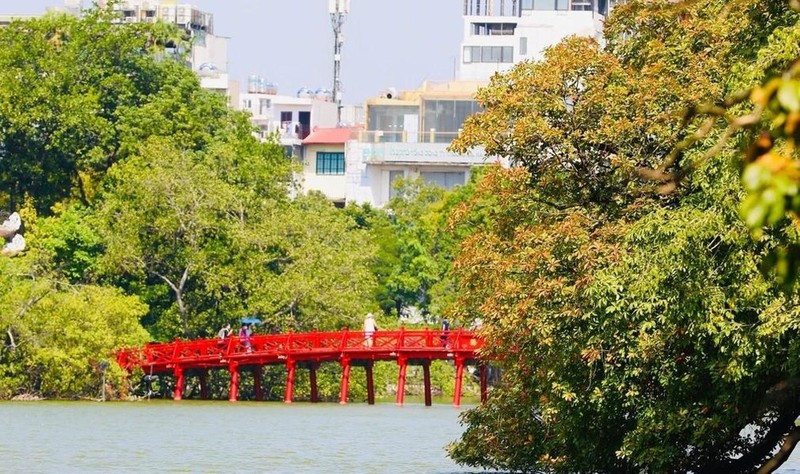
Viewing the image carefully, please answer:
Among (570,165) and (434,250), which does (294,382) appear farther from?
(570,165)

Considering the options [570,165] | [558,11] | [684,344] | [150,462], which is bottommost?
[150,462]

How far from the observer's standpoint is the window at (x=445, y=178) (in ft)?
347

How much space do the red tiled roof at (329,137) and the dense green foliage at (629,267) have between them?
82.3m

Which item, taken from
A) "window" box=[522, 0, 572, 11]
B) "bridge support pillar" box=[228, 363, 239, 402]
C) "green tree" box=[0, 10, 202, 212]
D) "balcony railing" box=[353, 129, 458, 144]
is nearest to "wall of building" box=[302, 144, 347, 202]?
"balcony railing" box=[353, 129, 458, 144]

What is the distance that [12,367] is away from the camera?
52906 millimetres

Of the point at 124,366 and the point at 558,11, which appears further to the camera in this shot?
the point at 558,11

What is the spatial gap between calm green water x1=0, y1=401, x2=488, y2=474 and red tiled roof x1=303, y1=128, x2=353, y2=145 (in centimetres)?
5621

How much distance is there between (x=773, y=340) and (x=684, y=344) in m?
2.02

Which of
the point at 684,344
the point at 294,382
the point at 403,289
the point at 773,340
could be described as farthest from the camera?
the point at 403,289

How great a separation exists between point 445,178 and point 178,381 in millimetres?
49765

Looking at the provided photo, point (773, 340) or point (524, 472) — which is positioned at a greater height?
point (773, 340)

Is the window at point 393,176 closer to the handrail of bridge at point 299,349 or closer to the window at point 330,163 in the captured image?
the window at point 330,163

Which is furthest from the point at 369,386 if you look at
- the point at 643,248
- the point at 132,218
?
the point at 643,248

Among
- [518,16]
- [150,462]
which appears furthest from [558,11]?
[150,462]
